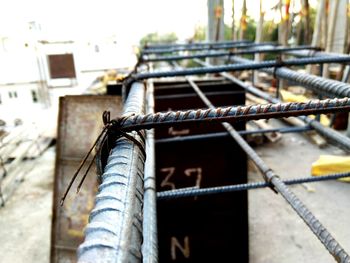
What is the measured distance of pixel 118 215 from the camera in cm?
75

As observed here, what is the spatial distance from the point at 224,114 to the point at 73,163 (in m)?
3.97

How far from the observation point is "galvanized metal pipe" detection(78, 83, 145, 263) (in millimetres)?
640

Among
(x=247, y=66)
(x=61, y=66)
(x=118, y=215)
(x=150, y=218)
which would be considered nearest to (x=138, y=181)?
(x=118, y=215)

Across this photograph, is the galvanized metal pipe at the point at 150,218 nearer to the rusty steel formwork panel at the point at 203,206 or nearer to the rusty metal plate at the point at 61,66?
the rusty steel formwork panel at the point at 203,206

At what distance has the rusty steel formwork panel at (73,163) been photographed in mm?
4441

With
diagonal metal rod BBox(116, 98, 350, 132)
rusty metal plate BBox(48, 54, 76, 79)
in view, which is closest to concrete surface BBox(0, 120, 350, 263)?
diagonal metal rod BBox(116, 98, 350, 132)

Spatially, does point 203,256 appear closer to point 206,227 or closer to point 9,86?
→ point 206,227

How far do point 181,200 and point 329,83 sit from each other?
8.94 ft

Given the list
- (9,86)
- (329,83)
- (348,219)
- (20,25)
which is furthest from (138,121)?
(20,25)

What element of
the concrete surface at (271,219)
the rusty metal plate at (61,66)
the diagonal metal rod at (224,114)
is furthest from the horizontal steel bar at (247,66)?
the rusty metal plate at (61,66)

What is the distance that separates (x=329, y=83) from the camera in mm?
1865

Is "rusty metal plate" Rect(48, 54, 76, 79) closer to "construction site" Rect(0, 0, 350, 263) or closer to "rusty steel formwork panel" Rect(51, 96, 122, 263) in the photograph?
"construction site" Rect(0, 0, 350, 263)

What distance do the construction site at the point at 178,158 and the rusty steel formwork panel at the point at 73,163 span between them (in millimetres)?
15

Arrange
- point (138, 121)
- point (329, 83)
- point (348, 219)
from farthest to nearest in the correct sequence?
1. point (348, 219)
2. point (329, 83)
3. point (138, 121)
